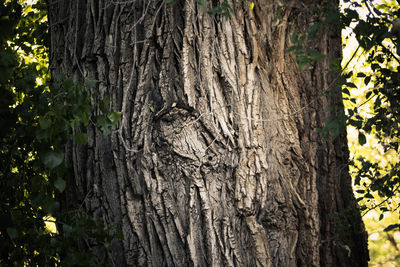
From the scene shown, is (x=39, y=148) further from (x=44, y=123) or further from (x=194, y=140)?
(x=194, y=140)

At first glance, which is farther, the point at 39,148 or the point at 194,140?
the point at 194,140

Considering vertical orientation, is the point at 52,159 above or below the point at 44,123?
below

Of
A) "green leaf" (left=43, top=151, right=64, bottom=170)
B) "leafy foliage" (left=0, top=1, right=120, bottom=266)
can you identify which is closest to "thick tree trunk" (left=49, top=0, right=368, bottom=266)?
"leafy foliage" (left=0, top=1, right=120, bottom=266)

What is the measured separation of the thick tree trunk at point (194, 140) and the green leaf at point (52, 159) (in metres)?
0.47

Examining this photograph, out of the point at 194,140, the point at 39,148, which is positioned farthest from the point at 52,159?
the point at 194,140

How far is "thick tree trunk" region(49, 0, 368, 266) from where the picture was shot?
1.95 m

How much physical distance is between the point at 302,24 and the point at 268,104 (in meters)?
0.56

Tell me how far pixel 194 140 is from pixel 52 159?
27.9 inches

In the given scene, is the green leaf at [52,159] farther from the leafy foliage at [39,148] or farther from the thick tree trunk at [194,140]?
the thick tree trunk at [194,140]

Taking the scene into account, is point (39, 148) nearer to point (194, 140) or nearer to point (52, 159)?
point (52, 159)

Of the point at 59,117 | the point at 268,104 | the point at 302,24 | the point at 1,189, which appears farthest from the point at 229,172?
the point at 1,189

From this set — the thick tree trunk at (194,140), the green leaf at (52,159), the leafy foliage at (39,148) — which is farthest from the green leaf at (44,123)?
the thick tree trunk at (194,140)

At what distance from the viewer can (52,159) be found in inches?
61.4

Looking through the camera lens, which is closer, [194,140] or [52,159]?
[52,159]
